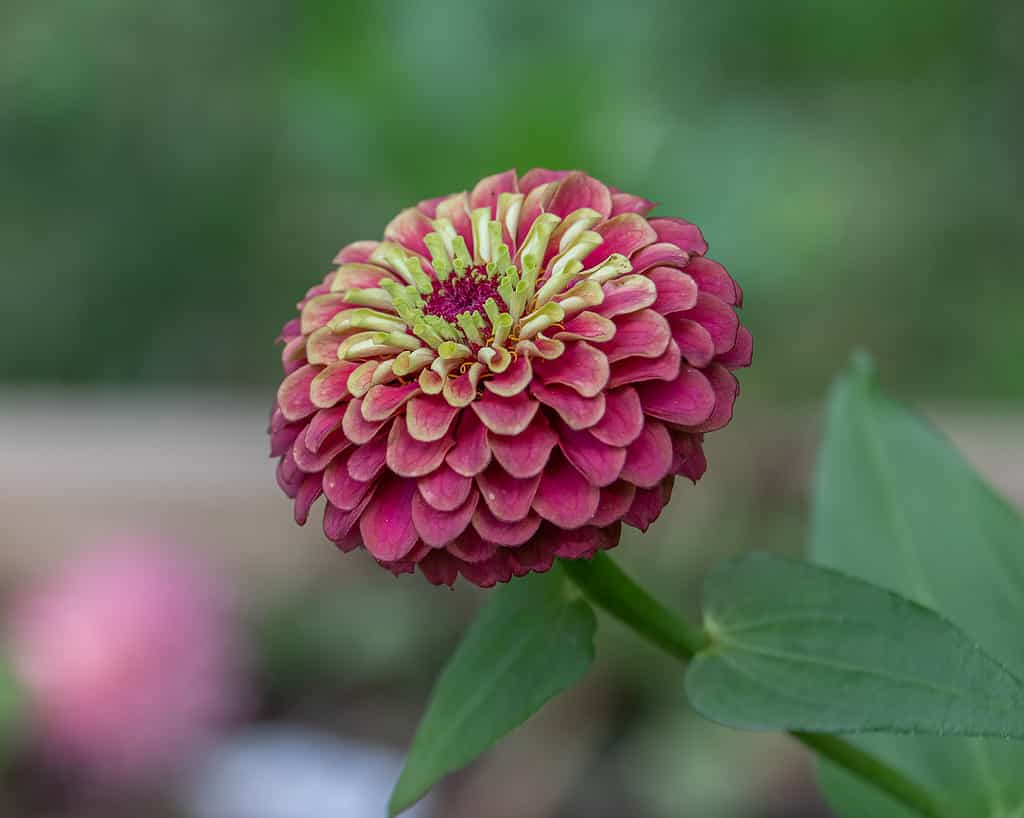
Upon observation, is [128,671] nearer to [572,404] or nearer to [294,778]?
[294,778]

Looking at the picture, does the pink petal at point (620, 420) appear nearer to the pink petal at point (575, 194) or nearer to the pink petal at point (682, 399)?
the pink petal at point (682, 399)

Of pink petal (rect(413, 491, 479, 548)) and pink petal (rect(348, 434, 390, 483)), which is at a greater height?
pink petal (rect(348, 434, 390, 483))

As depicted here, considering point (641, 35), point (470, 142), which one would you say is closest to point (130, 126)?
point (470, 142)

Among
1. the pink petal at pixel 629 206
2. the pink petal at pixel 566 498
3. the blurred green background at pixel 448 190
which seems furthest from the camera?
the blurred green background at pixel 448 190

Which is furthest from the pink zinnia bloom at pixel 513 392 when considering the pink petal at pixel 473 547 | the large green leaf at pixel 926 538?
the large green leaf at pixel 926 538

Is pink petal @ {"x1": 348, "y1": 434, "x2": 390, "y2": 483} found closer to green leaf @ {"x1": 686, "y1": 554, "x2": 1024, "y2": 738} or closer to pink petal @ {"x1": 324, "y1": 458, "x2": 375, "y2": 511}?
pink petal @ {"x1": 324, "y1": 458, "x2": 375, "y2": 511}

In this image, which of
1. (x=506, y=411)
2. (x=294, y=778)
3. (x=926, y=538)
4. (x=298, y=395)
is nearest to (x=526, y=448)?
(x=506, y=411)

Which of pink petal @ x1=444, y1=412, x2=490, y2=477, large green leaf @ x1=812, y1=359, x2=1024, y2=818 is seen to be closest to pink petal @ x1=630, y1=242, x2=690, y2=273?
pink petal @ x1=444, y1=412, x2=490, y2=477

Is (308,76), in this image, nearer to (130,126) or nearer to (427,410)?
(130,126)
